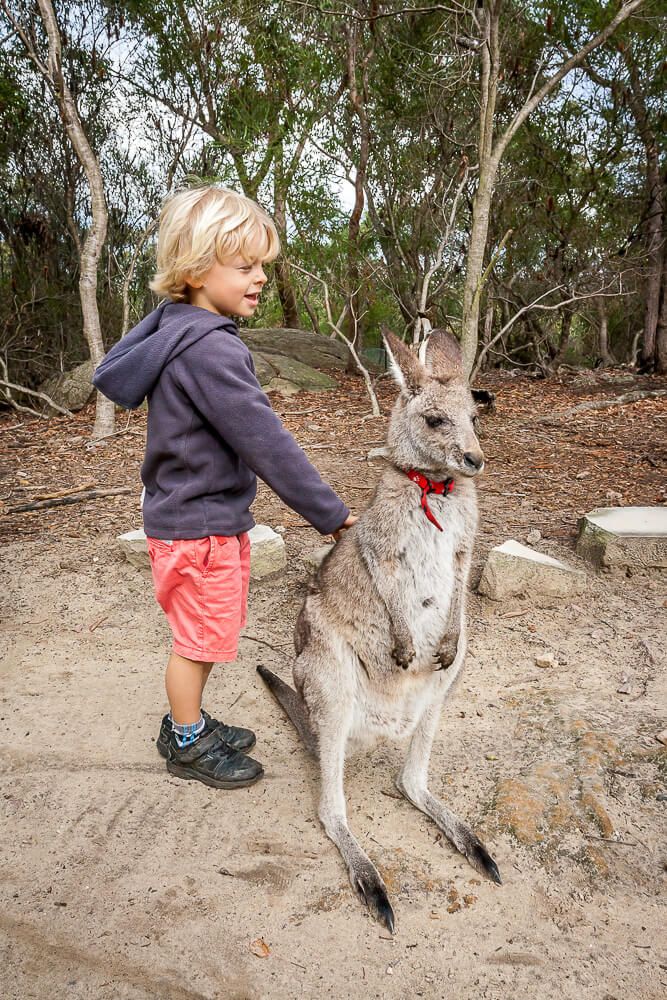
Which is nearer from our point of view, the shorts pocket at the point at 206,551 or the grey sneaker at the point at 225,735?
the shorts pocket at the point at 206,551

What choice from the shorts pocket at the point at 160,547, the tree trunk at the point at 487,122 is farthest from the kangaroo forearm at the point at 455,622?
the tree trunk at the point at 487,122

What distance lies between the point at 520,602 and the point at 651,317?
6.60 m

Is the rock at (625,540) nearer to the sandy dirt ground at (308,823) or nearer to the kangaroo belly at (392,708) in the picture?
the sandy dirt ground at (308,823)

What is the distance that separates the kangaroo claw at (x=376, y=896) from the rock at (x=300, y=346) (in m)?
7.73

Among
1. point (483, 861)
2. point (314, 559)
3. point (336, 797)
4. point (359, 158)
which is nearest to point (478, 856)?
point (483, 861)

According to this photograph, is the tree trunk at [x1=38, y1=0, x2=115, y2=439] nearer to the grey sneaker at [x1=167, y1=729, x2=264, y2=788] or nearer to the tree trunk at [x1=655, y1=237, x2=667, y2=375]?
the grey sneaker at [x1=167, y1=729, x2=264, y2=788]

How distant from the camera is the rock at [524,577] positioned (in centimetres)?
321

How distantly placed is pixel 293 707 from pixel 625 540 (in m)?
1.82

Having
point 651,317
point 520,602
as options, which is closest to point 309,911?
point 520,602

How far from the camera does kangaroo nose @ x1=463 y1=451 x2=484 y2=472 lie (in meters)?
1.79

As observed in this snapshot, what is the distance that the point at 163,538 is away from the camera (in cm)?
193

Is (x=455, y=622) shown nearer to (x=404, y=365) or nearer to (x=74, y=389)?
(x=404, y=365)

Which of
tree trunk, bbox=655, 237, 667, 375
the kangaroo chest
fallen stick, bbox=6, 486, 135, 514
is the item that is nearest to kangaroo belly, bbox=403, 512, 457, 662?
the kangaroo chest

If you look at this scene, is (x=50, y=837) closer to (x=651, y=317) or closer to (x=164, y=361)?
(x=164, y=361)
